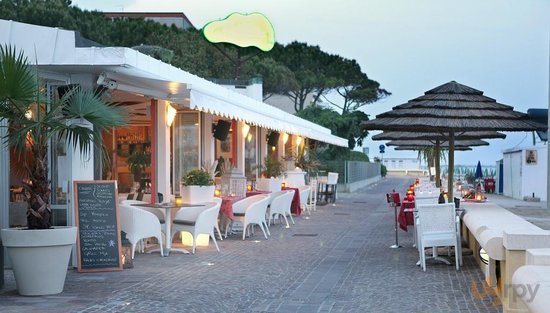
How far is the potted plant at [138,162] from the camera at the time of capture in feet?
53.6

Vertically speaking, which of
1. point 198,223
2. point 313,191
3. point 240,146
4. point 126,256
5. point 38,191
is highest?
point 240,146

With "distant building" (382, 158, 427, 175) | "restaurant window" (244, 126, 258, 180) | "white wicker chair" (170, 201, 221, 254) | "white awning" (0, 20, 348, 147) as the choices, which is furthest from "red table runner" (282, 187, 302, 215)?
"distant building" (382, 158, 427, 175)

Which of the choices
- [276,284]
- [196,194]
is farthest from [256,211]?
[276,284]

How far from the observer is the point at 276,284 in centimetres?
841

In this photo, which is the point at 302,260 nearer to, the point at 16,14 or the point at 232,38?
the point at 232,38

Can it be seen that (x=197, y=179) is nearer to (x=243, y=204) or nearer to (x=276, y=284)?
(x=243, y=204)

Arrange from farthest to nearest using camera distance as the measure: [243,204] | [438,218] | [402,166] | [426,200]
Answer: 1. [402,166]
2. [243,204]
3. [426,200]
4. [438,218]

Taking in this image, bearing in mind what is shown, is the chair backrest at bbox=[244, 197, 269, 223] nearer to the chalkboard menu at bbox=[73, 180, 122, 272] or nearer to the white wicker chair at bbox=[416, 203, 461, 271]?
the chalkboard menu at bbox=[73, 180, 122, 272]

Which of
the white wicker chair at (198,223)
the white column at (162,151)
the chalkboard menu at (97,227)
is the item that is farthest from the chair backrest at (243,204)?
the chalkboard menu at (97,227)

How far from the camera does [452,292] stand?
7.80 meters

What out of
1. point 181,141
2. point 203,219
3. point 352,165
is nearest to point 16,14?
point 352,165

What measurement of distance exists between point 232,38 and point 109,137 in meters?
11.4

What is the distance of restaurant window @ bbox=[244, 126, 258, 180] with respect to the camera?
20.7 meters

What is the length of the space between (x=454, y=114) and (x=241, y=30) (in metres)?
17.7
